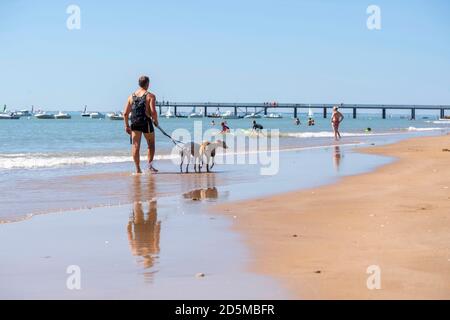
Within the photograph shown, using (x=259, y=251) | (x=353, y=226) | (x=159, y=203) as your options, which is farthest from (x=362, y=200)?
(x=259, y=251)

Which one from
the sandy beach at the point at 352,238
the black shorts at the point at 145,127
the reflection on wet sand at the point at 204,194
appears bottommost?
the reflection on wet sand at the point at 204,194

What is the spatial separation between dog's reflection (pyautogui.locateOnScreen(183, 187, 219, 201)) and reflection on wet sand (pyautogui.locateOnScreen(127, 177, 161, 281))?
0.57m

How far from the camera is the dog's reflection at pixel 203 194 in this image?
883cm

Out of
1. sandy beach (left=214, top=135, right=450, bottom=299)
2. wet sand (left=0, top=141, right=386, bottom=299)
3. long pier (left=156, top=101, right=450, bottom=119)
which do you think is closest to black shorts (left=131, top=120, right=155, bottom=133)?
wet sand (left=0, top=141, right=386, bottom=299)

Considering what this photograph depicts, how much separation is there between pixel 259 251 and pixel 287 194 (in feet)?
12.3

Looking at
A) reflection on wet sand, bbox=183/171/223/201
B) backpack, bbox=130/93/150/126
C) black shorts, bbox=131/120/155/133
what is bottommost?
reflection on wet sand, bbox=183/171/223/201

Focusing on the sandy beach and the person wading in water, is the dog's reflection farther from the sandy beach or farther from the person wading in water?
the person wading in water

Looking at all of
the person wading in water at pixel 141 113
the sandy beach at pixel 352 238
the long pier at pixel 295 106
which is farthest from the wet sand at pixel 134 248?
the long pier at pixel 295 106

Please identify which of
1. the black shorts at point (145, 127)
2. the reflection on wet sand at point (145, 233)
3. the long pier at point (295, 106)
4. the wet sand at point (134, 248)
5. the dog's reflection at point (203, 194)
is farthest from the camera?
the long pier at point (295, 106)

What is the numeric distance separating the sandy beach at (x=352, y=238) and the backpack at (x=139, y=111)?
13.6ft

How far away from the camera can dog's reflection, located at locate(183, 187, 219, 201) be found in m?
8.83

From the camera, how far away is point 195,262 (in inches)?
192

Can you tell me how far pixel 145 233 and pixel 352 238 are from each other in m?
1.85

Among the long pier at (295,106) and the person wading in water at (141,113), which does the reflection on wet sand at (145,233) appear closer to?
the person wading in water at (141,113)
